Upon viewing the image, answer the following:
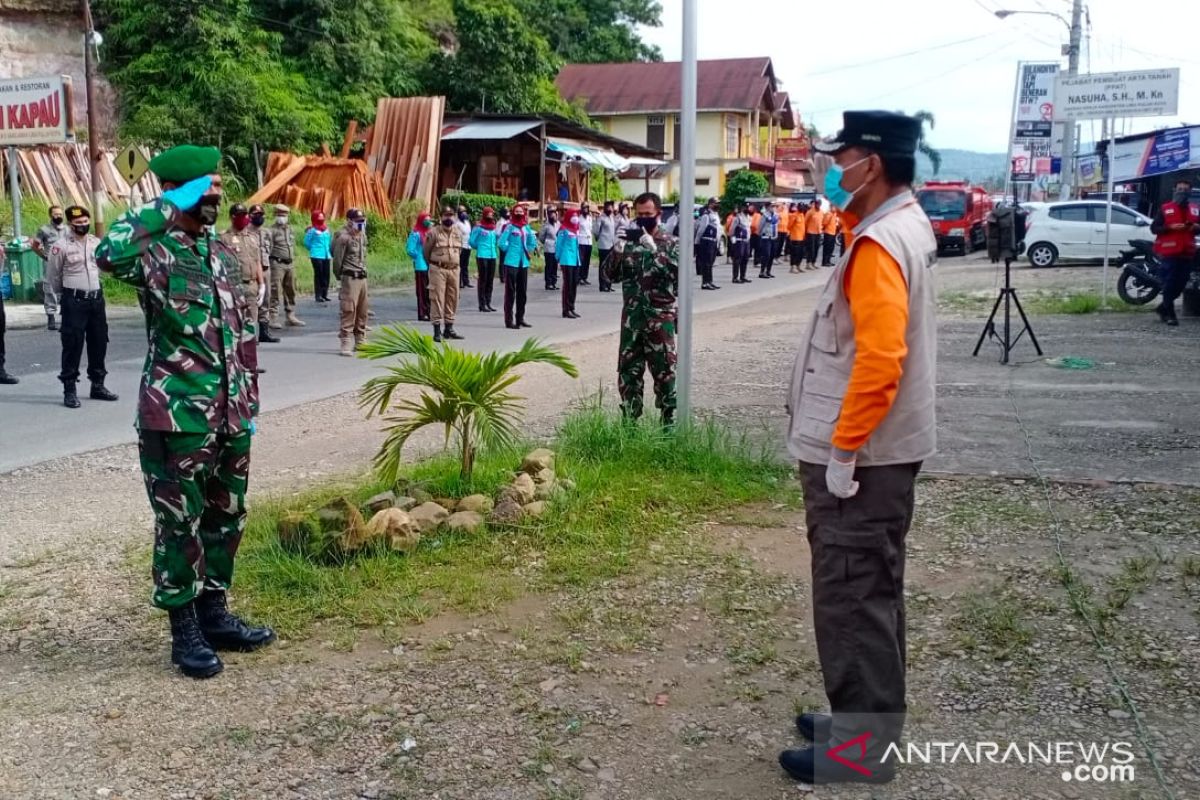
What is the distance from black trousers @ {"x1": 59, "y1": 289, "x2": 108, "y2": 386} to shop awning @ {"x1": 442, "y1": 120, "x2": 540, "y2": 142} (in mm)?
19839

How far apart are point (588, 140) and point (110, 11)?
45.7 feet

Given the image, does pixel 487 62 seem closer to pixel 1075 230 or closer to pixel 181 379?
pixel 1075 230

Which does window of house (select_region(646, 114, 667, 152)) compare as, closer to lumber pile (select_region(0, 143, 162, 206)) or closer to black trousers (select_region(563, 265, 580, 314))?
lumber pile (select_region(0, 143, 162, 206))

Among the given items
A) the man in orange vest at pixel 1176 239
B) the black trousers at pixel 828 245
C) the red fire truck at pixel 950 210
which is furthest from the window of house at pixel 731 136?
the man in orange vest at pixel 1176 239

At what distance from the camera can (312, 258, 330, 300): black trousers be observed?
1839cm

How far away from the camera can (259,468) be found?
7.26 metres

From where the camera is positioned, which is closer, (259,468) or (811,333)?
(811,333)

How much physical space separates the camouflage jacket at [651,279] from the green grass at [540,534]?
90 centimetres

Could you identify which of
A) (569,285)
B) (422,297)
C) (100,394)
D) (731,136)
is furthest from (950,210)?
(100,394)

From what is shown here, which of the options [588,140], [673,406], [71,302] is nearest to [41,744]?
→ [673,406]

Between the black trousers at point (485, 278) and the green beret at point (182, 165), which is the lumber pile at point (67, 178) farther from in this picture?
the green beret at point (182, 165)

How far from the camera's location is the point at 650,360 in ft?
24.2

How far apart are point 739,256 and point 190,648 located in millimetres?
20905

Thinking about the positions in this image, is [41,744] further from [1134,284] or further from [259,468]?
[1134,284]
